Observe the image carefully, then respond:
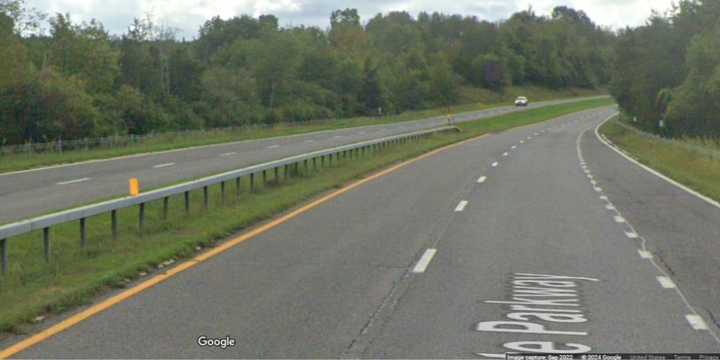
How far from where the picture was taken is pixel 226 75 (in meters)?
108

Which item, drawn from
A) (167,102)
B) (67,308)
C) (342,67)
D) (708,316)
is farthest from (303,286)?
(342,67)

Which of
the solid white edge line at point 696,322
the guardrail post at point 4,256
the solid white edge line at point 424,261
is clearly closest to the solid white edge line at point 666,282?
the solid white edge line at point 696,322

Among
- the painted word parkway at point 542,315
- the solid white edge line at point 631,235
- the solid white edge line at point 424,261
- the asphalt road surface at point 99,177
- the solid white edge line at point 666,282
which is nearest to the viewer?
the painted word parkway at point 542,315

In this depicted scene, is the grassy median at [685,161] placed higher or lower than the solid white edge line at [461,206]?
lower

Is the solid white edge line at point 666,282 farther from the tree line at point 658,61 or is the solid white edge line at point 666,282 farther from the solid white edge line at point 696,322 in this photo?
the tree line at point 658,61

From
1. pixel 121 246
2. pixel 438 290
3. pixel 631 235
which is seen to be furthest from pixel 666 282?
pixel 121 246

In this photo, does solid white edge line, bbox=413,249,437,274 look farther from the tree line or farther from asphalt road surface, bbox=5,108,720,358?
the tree line

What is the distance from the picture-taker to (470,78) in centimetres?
17338

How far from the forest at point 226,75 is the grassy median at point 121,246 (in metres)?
37.0

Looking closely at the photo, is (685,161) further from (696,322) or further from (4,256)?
(4,256)

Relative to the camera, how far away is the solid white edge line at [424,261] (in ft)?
36.1

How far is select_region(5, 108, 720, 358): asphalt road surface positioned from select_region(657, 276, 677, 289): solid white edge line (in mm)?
21

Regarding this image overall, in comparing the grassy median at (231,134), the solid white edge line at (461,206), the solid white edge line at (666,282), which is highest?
the solid white edge line at (666,282)

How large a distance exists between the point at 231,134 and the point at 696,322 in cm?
5972
